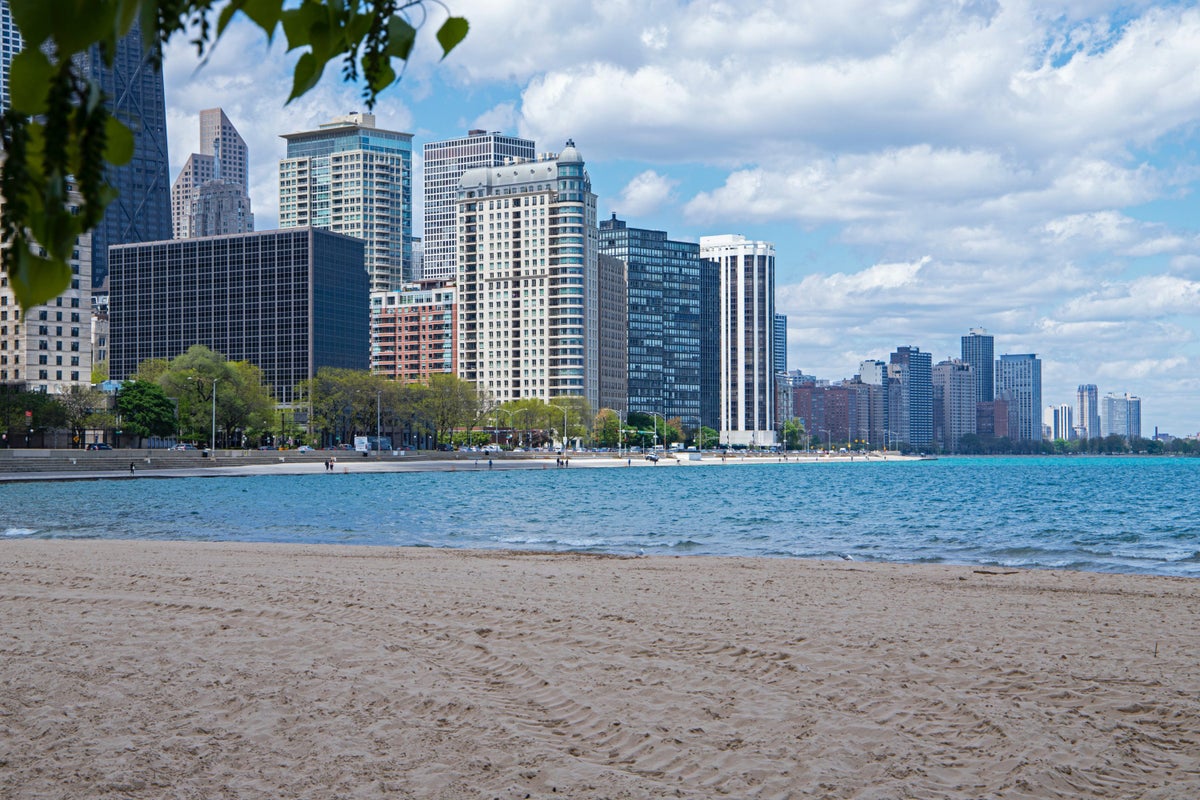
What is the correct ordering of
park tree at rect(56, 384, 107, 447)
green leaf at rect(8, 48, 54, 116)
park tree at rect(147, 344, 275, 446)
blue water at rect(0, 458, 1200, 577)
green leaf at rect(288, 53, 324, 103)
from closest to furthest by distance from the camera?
green leaf at rect(8, 48, 54, 116), green leaf at rect(288, 53, 324, 103), blue water at rect(0, 458, 1200, 577), park tree at rect(56, 384, 107, 447), park tree at rect(147, 344, 275, 446)

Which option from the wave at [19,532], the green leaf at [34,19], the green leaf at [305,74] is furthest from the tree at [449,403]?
the green leaf at [34,19]

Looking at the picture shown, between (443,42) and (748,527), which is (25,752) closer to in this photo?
(443,42)

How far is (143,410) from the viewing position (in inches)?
5098

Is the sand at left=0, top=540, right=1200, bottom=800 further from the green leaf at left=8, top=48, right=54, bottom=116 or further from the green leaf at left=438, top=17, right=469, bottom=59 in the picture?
the green leaf at left=8, top=48, right=54, bottom=116

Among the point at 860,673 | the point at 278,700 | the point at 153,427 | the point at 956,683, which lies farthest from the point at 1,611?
the point at 153,427

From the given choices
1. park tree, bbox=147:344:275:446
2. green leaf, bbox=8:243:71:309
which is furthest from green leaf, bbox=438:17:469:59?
park tree, bbox=147:344:275:446

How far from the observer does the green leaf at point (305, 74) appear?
2.78m

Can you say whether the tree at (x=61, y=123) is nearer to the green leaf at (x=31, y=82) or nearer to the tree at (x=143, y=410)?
the green leaf at (x=31, y=82)

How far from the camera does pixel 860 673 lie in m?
12.4

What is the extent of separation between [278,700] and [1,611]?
7722mm

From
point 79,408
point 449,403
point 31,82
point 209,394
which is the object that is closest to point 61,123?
point 31,82

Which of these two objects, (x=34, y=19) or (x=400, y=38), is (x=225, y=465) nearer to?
(x=400, y=38)

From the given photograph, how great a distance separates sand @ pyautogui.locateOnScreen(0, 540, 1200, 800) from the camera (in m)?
8.62

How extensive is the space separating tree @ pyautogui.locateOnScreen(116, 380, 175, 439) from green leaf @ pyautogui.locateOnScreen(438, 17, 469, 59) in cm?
13665
